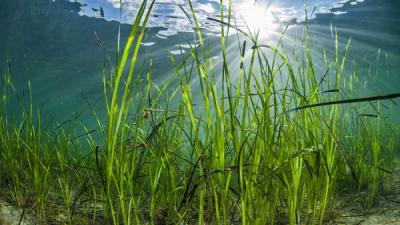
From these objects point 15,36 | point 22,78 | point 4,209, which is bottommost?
point 22,78

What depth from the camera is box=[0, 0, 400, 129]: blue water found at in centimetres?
1484

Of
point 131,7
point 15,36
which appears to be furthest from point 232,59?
point 15,36

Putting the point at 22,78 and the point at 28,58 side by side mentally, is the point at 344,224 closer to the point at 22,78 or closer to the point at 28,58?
the point at 28,58

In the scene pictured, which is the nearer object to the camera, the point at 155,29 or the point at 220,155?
the point at 220,155

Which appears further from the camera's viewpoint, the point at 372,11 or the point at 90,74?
the point at 90,74

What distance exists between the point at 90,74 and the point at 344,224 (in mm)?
23941

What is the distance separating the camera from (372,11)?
51.2 feet

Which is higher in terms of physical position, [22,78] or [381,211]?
[381,211]

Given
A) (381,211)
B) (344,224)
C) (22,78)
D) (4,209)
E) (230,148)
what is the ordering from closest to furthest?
(344,224)
(381,211)
(4,209)
(230,148)
(22,78)

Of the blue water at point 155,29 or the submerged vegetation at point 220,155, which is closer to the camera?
the submerged vegetation at point 220,155

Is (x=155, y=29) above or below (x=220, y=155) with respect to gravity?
above

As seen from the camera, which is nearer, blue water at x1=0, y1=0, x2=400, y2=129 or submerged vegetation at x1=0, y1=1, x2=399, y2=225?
submerged vegetation at x1=0, y1=1, x2=399, y2=225

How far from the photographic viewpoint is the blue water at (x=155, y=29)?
48.7 ft

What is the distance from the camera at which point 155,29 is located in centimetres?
1734
